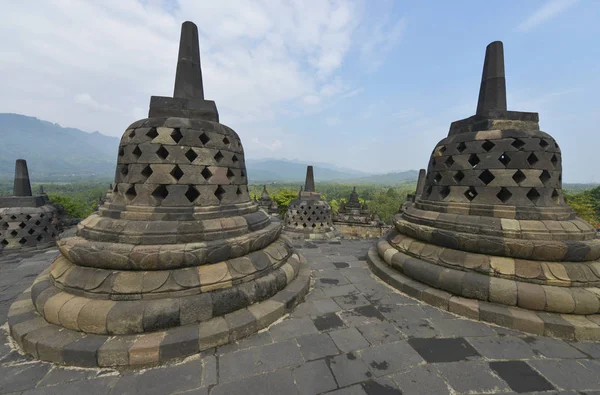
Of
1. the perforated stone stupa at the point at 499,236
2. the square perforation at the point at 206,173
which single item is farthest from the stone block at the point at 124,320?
the perforated stone stupa at the point at 499,236

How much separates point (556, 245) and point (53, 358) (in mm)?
6116

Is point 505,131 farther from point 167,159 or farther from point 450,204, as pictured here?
point 167,159

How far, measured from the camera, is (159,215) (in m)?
3.28

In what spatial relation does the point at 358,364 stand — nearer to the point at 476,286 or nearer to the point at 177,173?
the point at 476,286

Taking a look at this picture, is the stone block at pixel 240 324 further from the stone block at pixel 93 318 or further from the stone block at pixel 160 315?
the stone block at pixel 93 318

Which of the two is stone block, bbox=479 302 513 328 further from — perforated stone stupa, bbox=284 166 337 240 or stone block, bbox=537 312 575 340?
perforated stone stupa, bbox=284 166 337 240

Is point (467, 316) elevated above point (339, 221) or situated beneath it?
elevated above

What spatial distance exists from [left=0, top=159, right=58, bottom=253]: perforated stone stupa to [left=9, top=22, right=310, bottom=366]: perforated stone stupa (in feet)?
17.1

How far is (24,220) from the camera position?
6.66 meters

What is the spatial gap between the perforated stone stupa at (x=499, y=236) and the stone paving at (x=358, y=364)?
0.38 meters

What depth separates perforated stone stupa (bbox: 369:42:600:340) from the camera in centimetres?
306

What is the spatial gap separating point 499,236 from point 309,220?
695cm

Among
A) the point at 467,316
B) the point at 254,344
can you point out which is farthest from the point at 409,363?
the point at 254,344

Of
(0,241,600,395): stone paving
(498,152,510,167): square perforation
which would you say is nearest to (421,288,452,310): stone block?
(0,241,600,395): stone paving
